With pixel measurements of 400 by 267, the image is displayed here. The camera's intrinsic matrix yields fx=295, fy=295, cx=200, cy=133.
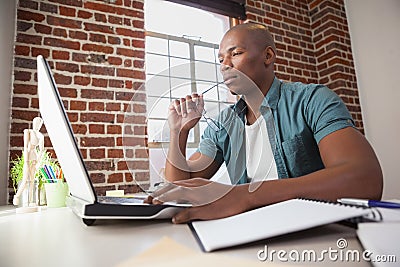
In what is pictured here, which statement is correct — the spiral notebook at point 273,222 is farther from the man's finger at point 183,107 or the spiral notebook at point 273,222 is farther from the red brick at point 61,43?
the red brick at point 61,43

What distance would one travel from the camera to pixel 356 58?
2783mm

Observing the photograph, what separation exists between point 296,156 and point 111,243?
66 centimetres

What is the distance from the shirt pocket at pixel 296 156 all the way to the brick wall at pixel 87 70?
1.08 metres

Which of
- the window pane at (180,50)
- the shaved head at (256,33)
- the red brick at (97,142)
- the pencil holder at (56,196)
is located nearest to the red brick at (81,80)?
the red brick at (97,142)

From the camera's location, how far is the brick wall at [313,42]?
2.67m

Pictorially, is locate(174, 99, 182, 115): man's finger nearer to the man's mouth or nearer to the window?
the window

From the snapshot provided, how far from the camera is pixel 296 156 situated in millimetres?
910

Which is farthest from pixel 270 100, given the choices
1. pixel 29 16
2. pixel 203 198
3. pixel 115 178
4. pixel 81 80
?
pixel 29 16

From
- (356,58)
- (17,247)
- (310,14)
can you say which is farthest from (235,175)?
(310,14)

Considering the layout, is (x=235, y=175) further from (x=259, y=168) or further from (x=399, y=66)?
(x=399, y=66)

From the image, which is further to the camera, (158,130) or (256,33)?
(256,33)

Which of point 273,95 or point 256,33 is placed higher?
point 256,33

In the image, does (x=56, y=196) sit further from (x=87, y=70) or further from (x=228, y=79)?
(x=87, y=70)

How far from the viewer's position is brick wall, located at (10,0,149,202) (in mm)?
1717
